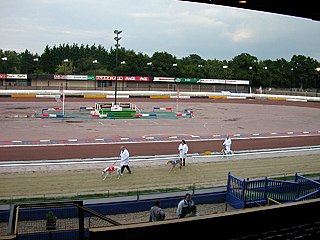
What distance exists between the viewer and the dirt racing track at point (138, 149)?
1319 cm

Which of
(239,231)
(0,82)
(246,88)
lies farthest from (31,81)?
(239,231)

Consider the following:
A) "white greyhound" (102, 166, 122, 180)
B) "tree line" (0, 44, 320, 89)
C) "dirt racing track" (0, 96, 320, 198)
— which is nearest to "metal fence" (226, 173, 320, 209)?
"dirt racing track" (0, 96, 320, 198)

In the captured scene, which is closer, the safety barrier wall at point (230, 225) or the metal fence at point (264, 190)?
the safety barrier wall at point (230, 225)

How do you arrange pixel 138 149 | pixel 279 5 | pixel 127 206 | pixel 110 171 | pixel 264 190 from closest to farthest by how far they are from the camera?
pixel 279 5, pixel 127 206, pixel 264 190, pixel 110 171, pixel 138 149

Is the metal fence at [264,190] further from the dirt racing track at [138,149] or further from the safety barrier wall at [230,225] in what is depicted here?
the safety barrier wall at [230,225]

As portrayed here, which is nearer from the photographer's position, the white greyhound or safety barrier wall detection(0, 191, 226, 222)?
safety barrier wall detection(0, 191, 226, 222)

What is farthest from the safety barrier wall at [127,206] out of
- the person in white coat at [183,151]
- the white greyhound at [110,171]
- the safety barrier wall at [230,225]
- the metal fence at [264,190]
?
the safety barrier wall at [230,225]

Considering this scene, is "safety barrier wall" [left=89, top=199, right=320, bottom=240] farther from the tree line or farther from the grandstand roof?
the tree line

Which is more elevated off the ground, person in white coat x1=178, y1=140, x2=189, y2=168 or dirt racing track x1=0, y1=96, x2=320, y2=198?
person in white coat x1=178, y1=140, x2=189, y2=168

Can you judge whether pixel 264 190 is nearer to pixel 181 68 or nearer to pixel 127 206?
pixel 127 206

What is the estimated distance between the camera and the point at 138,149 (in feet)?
65.6

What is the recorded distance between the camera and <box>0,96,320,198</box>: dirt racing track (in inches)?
519

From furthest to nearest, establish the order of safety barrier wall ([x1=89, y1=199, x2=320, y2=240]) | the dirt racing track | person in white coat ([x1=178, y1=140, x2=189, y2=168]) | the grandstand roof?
person in white coat ([x1=178, y1=140, x2=189, y2=168]), the dirt racing track, the grandstand roof, safety barrier wall ([x1=89, y1=199, x2=320, y2=240])

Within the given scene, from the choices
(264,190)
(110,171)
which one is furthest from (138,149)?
(264,190)
